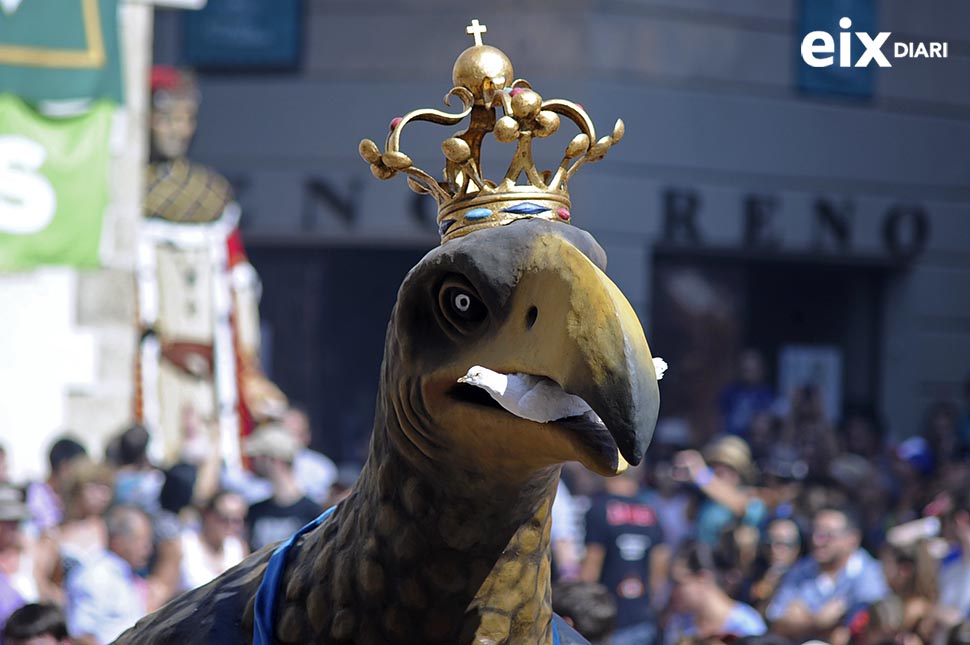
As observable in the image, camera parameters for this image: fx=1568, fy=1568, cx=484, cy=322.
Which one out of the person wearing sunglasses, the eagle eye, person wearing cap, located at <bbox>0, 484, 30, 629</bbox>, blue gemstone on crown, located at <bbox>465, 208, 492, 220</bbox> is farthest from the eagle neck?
the person wearing sunglasses

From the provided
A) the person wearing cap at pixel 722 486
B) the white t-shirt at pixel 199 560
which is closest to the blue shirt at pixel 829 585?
the person wearing cap at pixel 722 486

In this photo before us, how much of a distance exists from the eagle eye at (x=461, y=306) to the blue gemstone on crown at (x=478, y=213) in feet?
0.69

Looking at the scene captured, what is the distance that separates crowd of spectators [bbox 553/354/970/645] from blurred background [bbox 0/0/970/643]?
0.29 m

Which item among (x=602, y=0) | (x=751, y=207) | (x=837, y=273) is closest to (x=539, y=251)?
(x=602, y=0)

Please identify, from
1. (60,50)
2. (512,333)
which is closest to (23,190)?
(60,50)

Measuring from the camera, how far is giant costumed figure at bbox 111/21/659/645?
6.61 ft

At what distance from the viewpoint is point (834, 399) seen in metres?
18.0

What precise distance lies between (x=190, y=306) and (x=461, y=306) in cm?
934

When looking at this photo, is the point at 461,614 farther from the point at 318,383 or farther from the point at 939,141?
the point at 939,141

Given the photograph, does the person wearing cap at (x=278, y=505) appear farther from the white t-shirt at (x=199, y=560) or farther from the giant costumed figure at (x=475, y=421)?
the giant costumed figure at (x=475, y=421)

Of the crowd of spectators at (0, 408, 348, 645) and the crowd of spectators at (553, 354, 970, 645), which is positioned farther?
the crowd of spectators at (553, 354, 970, 645)

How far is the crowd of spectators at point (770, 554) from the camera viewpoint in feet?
21.2

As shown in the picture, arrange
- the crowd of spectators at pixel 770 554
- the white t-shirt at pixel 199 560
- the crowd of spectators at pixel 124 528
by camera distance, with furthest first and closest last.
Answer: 1. the white t-shirt at pixel 199 560
2. the crowd of spectators at pixel 770 554
3. the crowd of spectators at pixel 124 528

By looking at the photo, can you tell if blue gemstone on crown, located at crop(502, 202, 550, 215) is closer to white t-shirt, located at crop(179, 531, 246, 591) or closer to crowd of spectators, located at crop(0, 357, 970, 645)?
crowd of spectators, located at crop(0, 357, 970, 645)
